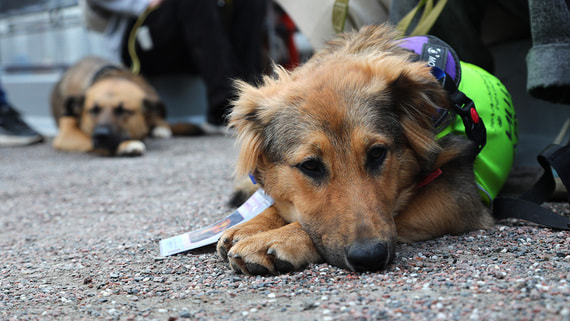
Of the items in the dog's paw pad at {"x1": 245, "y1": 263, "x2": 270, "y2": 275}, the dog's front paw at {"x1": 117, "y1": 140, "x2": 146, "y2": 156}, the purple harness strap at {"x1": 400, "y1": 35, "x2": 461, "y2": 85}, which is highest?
the purple harness strap at {"x1": 400, "y1": 35, "x2": 461, "y2": 85}

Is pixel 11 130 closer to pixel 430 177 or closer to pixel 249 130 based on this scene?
pixel 249 130

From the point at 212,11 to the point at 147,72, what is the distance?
2321mm

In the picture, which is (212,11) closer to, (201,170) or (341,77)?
(201,170)

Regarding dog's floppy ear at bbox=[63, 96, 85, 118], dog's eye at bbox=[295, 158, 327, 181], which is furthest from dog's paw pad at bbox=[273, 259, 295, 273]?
dog's floppy ear at bbox=[63, 96, 85, 118]

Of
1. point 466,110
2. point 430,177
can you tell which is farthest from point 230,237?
point 466,110

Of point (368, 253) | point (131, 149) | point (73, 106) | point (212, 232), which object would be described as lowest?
point (131, 149)

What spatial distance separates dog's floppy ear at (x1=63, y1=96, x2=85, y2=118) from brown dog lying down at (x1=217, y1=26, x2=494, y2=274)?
224 inches

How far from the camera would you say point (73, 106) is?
826cm

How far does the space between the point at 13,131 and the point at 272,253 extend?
25.3 feet

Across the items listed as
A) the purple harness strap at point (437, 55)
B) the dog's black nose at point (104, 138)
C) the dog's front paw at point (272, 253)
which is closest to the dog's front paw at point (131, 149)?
the dog's black nose at point (104, 138)

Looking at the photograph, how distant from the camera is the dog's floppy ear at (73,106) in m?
8.16

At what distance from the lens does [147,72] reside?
981 cm

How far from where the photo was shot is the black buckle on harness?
281 centimetres

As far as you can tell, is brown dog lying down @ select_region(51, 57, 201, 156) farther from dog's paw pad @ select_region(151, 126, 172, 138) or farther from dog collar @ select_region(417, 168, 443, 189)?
dog collar @ select_region(417, 168, 443, 189)
